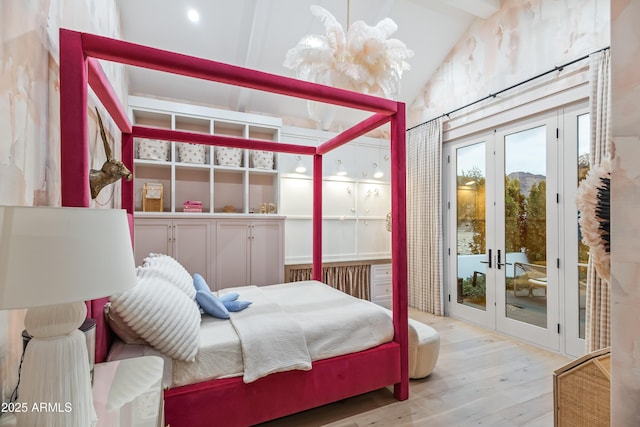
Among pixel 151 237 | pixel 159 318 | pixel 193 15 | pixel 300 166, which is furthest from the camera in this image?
pixel 300 166

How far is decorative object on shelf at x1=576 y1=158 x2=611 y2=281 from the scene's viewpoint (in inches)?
46.7

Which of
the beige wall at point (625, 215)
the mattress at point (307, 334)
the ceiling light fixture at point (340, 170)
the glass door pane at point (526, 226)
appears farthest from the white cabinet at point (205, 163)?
the beige wall at point (625, 215)

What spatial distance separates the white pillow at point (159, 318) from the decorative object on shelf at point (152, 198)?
1.97m

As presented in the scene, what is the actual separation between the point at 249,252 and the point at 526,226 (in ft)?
10.3

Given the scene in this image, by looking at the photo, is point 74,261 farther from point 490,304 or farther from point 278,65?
point 490,304

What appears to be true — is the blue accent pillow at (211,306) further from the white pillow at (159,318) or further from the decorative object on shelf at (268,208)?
the decorative object on shelf at (268,208)

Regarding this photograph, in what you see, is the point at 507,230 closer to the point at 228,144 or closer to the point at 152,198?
the point at 228,144

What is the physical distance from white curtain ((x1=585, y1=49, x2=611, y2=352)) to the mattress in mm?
1750

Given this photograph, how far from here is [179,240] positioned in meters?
3.43

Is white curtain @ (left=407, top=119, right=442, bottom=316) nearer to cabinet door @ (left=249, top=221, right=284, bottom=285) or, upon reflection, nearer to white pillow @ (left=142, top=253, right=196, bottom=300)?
cabinet door @ (left=249, top=221, right=284, bottom=285)

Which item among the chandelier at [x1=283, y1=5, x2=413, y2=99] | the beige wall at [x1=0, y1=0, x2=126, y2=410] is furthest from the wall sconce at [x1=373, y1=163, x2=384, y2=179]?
the beige wall at [x1=0, y1=0, x2=126, y2=410]

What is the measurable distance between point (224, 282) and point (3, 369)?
8.76ft

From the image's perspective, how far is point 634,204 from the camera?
0.62m

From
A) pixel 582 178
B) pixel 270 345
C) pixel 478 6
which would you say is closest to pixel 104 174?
pixel 270 345
